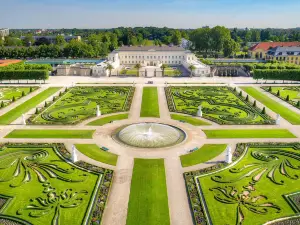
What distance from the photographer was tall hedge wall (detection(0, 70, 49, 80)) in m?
83.1

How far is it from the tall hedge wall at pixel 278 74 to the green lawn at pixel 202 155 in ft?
172

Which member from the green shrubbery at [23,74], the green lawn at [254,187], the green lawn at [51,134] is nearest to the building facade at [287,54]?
the green shrubbery at [23,74]

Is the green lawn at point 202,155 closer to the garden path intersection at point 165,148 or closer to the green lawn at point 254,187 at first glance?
the garden path intersection at point 165,148

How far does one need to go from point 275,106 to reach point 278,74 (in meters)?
29.8

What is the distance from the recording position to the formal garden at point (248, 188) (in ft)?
80.1

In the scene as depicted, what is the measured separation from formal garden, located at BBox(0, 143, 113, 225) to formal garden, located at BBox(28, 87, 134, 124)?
12.8 meters

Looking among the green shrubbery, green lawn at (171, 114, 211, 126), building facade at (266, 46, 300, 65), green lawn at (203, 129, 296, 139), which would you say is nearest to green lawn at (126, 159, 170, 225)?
green lawn at (203, 129, 296, 139)

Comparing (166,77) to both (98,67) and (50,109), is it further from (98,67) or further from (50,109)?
(50,109)

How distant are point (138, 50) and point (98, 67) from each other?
34029 millimetres

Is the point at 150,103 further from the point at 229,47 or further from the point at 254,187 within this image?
the point at 229,47

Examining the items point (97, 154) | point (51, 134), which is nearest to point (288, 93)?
point (97, 154)

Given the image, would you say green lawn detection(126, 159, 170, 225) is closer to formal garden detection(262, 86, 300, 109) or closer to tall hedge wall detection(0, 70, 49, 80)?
formal garden detection(262, 86, 300, 109)

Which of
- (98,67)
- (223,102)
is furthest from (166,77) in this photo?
A: (223,102)

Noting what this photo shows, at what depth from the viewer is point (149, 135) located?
1633 inches
